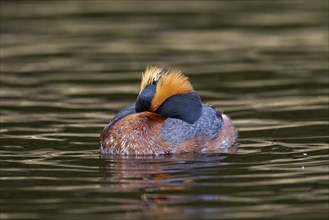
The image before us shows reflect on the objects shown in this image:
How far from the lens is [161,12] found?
103 feet

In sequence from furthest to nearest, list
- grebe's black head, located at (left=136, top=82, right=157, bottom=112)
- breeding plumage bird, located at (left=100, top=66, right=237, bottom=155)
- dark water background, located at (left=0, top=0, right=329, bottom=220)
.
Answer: grebe's black head, located at (left=136, top=82, right=157, bottom=112) → breeding plumage bird, located at (left=100, top=66, right=237, bottom=155) → dark water background, located at (left=0, top=0, right=329, bottom=220)

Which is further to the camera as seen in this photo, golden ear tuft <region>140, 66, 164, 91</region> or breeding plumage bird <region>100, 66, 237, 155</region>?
golden ear tuft <region>140, 66, 164, 91</region>

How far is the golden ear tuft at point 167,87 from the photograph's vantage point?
16.4 meters

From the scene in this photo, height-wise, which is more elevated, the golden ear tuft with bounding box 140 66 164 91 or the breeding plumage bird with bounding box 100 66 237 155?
the golden ear tuft with bounding box 140 66 164 91

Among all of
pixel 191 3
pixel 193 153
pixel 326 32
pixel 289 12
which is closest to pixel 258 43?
pixel 326 32

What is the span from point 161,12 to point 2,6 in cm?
456

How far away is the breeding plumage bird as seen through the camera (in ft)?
52.8

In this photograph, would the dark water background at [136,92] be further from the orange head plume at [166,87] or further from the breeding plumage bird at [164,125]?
the orange head plume at [166,87]

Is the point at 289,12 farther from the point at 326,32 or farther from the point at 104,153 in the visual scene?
the point at 104,153

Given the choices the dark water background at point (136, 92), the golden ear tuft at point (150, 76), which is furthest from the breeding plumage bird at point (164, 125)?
the dark water background at point (136, 92)

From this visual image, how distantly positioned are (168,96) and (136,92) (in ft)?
17.1

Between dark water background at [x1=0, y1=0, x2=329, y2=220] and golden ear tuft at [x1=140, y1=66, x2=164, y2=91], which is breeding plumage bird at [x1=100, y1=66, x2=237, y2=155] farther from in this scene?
dark water background at [x1=0, y1=0, x2=329, y2=220]

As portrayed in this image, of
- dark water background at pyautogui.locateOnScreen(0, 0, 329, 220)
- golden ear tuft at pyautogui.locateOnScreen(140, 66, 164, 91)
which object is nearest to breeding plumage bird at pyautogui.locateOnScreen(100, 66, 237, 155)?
golden ear tuft at pyautogui.locateOnScreen(140, 66, 164, 91)

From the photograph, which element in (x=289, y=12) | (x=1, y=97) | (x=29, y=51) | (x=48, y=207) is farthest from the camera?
(x=289, y=12)
